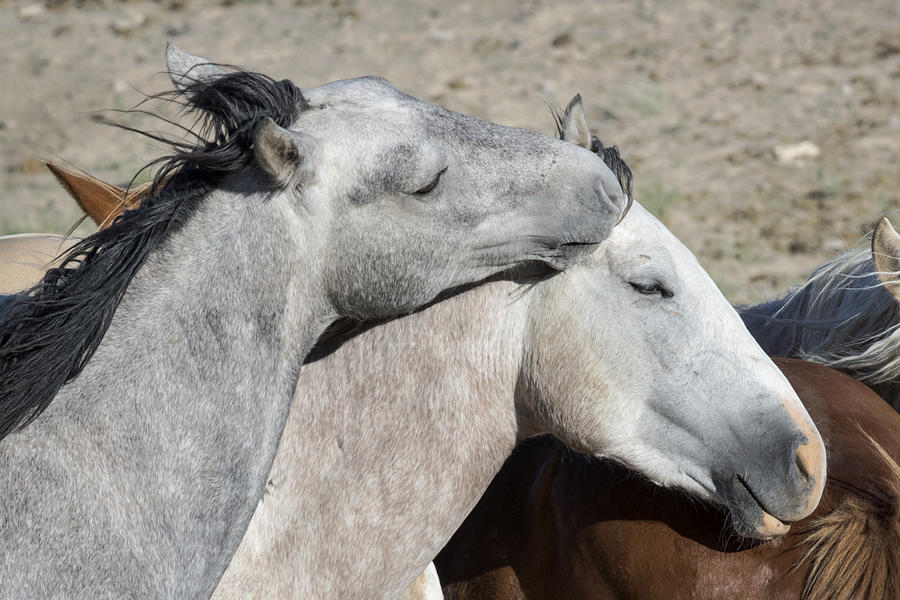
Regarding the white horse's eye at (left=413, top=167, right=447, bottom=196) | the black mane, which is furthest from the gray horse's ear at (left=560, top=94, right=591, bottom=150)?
the black mane

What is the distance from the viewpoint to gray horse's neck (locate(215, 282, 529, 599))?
1.82 meters

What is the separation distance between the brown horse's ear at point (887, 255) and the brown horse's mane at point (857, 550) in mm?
656

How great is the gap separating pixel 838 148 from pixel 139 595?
6656 mm

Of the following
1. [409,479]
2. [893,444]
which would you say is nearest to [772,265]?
[893,444]

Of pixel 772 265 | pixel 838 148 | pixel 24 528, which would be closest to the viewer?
pixel 24 528

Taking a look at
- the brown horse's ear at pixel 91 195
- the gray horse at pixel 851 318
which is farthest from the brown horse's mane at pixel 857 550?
the brown horse's ear at pixel 91 195

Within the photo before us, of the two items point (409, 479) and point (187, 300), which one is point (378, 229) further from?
point (409, 479)

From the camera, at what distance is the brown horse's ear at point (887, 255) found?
2.27m

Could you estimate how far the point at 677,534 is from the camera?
1870 millimetres

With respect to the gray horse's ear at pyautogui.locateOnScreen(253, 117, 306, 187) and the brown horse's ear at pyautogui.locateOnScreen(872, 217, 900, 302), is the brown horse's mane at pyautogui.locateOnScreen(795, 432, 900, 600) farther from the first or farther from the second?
the gray horse's ear at pyautogui.locateOnScreen(253, 117, 306, 187)

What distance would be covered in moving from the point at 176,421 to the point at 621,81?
7.39 metres

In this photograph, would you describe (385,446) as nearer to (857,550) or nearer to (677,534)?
(677,534)

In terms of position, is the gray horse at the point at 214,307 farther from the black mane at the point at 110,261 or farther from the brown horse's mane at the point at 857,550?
the brown horse's mane at the point at 857,550

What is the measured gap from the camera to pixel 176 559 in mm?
1535
